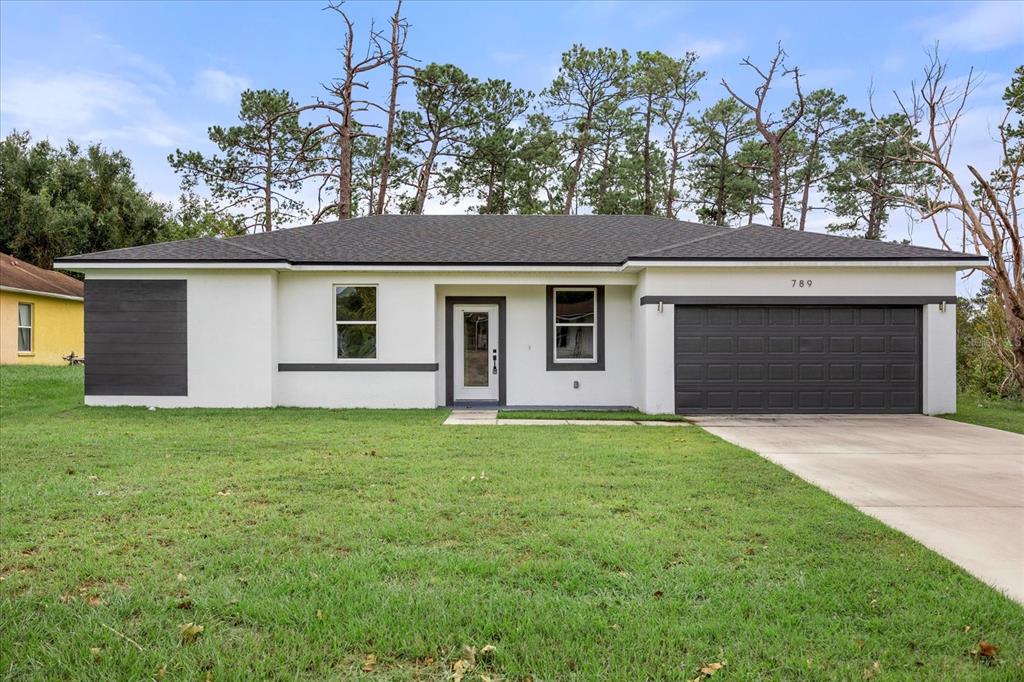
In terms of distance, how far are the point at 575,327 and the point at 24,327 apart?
19.5 meters

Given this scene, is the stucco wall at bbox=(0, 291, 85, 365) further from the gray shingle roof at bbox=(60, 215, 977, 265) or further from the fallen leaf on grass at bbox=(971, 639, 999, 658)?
the fallen leaf on grass at bbox=(971, 639, 999, 658)

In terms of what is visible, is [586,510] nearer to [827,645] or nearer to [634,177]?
[827,645]

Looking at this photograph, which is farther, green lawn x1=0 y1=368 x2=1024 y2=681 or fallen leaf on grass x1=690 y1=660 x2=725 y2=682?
green lawn x1=0 y1=368 x2=1024 y2=681

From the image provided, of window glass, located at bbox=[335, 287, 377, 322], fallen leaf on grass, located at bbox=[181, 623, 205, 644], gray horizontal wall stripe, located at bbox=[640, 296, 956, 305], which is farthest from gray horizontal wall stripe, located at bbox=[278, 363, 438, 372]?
fallen leaf on grass, located at bbox=[181, 623, 205, 644]

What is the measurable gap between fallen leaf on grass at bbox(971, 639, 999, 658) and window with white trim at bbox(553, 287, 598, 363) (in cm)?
1013

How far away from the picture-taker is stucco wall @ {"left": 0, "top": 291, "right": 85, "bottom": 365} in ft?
63.0

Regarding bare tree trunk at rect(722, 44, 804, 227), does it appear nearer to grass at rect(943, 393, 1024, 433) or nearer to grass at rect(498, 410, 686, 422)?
grass at rect(943, 393, 1024, 433)

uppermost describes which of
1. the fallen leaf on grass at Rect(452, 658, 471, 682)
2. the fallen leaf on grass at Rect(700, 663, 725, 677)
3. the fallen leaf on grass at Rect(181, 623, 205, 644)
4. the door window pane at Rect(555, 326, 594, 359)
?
the door window pane at Rect(555, 326, 594, 359)

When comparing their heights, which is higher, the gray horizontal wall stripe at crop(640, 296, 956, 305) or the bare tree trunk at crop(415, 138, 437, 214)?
the bare tree trunk at crop(415, 138, 437, 214)

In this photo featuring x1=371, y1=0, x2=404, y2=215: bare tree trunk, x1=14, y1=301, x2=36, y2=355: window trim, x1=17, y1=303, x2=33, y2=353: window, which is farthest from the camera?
x1=371, y1=0, x2=404, y2=215: bare tree trunk

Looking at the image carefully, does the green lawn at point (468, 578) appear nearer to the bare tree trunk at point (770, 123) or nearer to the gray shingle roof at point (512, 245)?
the gray shingle roof at point (512, 245)

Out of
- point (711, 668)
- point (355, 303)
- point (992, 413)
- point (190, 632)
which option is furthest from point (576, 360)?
point (190, 632)

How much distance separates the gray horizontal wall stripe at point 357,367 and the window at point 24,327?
1423 cm

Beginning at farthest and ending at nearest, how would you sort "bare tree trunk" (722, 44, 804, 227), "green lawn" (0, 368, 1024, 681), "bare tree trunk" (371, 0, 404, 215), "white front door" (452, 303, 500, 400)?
1. "bare tree trunk" (722, 44, 804, 227)
2. "bare tree trunk" (371, 0, 404, 215)
3. "white front door" (452, 303, 500, 400)
4. "green lawn" (0, 368, 1024, 681)
